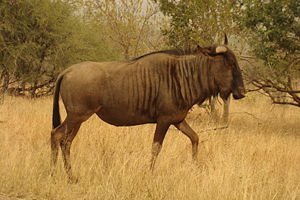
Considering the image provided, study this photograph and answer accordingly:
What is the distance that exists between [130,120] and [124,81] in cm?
52

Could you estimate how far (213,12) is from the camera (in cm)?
1110

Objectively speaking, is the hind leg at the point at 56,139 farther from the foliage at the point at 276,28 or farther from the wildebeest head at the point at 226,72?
the foliage at the point at 276,28

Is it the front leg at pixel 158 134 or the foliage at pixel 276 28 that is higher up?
the foliage at pixel 276 28

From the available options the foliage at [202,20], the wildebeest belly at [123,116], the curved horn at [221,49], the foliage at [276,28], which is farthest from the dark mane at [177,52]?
the foliage at [202,20]

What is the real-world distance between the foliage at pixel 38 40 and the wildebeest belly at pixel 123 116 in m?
8.06

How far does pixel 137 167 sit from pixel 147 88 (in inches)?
40.5

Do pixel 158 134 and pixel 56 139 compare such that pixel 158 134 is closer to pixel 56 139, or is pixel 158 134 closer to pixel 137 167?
pixel 137 167

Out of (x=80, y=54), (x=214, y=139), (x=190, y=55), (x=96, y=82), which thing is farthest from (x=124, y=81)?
(x=80, y=54)

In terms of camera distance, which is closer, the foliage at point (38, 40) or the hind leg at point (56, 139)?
the hind leg at point (56, 139)

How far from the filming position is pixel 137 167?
16.0 ft

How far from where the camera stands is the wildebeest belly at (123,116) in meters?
5.17

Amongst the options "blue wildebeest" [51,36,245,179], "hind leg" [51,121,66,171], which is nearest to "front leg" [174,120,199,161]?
"blue wildebeest" [51,36,245,179]

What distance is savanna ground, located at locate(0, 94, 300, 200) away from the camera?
13.8ft

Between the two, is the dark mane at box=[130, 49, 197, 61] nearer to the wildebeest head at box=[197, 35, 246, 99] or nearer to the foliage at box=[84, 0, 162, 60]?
the wildebeest head at box=[197, 35, 246, 99]
